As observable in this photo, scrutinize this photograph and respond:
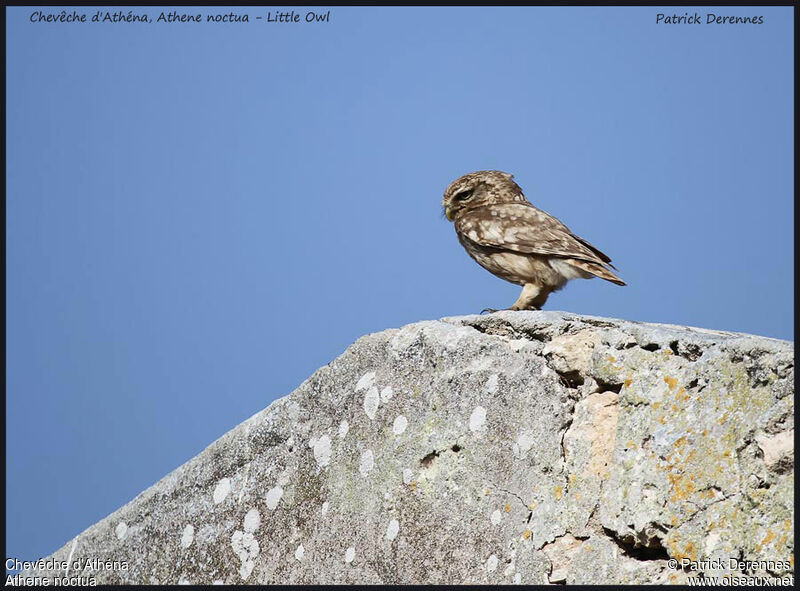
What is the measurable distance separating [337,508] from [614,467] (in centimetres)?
151

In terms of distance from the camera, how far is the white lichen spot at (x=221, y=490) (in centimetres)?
562

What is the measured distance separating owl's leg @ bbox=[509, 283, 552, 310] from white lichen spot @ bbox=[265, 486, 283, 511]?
2.75 meters

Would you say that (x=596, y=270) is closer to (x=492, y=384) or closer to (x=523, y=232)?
(x=523, y=232)

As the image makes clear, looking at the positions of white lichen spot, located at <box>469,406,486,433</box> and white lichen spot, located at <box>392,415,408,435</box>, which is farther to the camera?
white lichen spot, located at <box>392,415,408,435</box>

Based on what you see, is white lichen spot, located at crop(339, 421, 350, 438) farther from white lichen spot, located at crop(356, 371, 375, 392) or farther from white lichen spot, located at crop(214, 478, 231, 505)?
white lichen spot, located at crop(214, 478, 231, 505)

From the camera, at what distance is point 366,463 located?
5.25m

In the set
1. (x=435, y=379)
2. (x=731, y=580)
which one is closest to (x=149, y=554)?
(x=435, y=379)

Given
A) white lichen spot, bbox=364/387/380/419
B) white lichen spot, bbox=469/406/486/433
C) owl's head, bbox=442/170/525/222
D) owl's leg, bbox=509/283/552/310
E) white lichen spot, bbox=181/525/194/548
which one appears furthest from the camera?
owl's head, bbox=442/170/525/222

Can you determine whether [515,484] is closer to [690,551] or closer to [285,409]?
[690,551]

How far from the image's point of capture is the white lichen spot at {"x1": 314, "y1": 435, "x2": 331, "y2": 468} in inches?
213

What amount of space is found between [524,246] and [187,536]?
10.7ft

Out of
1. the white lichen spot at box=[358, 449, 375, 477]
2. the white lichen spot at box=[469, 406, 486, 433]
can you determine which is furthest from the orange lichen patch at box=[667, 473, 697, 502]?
the white lichen spot at box=[358, 449, 375, 477]

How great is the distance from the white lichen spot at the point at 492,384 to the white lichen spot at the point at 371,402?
645mm

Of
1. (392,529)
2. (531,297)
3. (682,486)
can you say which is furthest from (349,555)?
(531,297)
